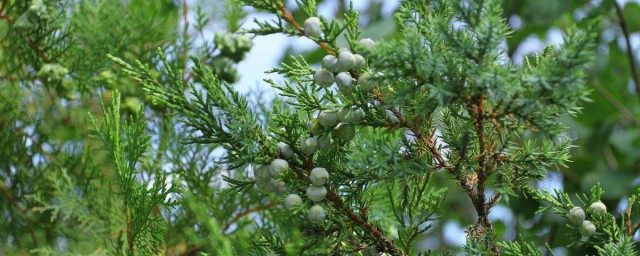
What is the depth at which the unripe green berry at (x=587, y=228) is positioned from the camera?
0.57 metres

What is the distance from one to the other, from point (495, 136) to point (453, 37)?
10 centimetres

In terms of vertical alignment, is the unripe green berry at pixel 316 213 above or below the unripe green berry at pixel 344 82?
below

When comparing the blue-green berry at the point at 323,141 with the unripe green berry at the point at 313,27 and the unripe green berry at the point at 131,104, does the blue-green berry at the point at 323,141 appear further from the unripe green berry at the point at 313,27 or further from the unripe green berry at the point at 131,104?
the unripe green berry at the point at 131,104

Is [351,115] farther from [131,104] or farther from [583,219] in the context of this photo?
[131,104]

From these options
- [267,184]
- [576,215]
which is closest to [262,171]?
[267,184]

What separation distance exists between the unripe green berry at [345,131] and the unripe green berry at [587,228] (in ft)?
0.65

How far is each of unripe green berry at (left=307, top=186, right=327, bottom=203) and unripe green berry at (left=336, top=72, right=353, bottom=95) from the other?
0.07 meters

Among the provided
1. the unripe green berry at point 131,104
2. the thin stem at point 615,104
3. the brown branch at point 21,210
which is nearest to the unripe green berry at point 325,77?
the unripe green berry at point 131,104

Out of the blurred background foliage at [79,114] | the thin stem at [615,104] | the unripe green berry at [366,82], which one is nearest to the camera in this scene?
the unripe green berry at [366,82]

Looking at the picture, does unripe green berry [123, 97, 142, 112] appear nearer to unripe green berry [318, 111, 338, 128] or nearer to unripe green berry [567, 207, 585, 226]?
unripe green berry [318, 111, 338, 128]

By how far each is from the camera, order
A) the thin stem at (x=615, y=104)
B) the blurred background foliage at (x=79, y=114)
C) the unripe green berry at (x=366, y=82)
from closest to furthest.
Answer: the unripe green berry at (x=366, y=82)
the blurred background foliage at (x=79, y=114)
the thin stem at (x=615, y=104)

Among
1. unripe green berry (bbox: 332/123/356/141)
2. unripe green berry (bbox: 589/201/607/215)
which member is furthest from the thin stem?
unripe green berry (bbox: 332/123/356/141)

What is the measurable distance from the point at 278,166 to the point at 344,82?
0.25 ft

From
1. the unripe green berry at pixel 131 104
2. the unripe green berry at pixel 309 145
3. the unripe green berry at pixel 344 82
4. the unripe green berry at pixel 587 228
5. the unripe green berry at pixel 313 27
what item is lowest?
A: the unripe green berry at pixel 587 228
